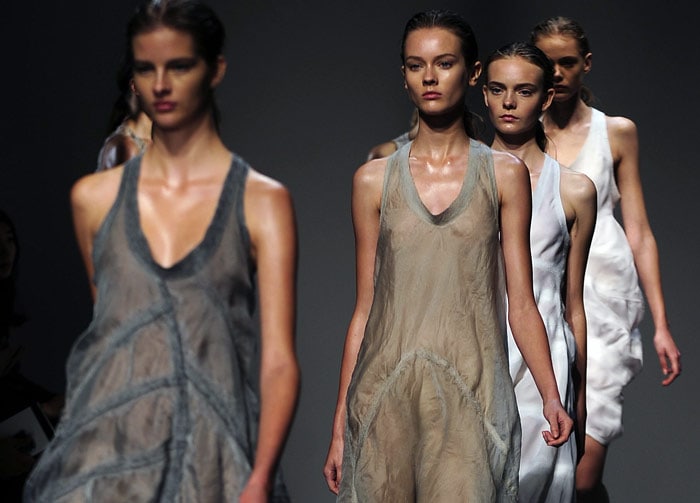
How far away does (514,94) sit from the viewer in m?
5.43

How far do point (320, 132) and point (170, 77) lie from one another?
3412mm

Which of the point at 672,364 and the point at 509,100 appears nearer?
the point at 509,100

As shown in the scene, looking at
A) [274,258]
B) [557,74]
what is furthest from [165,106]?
[557,74]

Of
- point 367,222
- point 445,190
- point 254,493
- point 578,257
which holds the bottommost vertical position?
point 578,257

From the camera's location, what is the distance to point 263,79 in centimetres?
679

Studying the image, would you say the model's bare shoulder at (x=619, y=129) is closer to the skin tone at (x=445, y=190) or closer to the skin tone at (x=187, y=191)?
the skin tone at (x=445, y=190)

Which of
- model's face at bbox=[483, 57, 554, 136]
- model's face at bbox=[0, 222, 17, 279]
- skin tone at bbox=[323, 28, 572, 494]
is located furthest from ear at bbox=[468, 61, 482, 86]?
model's face at bbox=[0, 222, 17, 279]

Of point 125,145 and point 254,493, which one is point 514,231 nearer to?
point 125,145

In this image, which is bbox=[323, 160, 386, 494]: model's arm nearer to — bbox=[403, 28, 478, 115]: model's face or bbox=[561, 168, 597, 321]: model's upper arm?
bbox=[403, 28, 478, 115]: model's face

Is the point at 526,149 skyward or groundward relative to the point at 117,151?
groundward

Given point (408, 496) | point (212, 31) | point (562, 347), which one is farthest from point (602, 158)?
point (212, 31)

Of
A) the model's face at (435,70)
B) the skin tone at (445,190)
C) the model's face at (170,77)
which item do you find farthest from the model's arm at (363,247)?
the model's face at (170,77)

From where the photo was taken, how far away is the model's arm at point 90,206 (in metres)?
3.53

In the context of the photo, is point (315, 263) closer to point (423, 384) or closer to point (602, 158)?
point (602, 158)
